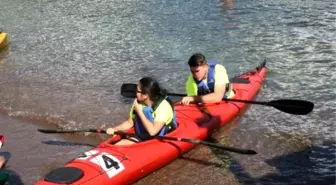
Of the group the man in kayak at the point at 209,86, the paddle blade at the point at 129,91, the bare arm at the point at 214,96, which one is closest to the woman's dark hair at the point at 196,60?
the man in kayak at the point at 209,86

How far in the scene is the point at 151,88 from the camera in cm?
500

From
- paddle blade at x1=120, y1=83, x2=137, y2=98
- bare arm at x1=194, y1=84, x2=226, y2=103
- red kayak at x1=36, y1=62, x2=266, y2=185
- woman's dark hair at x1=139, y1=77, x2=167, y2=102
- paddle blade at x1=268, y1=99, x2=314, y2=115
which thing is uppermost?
woman's dark hair at x1=139, y1=77, x2=167, y2=102

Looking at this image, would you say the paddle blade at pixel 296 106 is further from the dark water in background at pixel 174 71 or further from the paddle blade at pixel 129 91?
the paddle blade at pixel 129 91

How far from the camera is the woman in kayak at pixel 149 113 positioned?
5.04 metres

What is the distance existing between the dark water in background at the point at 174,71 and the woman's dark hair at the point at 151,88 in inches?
33.0

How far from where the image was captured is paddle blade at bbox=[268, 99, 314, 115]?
5793 mm

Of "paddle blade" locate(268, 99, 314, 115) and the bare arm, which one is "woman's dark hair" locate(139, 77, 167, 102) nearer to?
the bare arm

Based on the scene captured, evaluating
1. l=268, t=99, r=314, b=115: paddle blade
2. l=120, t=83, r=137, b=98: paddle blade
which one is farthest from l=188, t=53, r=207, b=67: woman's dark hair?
l=268, t=99, r=314, b=115: paddle blade

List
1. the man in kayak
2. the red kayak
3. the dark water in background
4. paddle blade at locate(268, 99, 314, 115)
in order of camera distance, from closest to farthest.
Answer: the red kayak, the dark water in background, paddle blade at locate(268, 99, 314, 115), the man in kayak

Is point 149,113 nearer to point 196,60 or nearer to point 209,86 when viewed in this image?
point 196,60

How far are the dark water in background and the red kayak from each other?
18 cm

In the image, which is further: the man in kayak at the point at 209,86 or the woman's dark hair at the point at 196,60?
the man in kayak at the point at 209,86

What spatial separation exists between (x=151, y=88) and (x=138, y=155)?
704 mm

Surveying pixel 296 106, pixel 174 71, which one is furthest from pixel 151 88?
pixel 174 71
